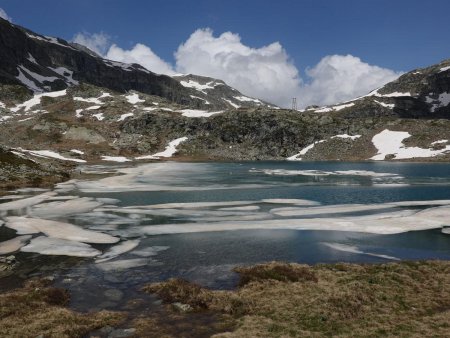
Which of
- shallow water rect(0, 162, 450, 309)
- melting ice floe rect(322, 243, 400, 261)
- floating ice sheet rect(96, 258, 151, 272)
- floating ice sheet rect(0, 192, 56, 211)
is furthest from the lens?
floating ice sheet rect(0, 192, 56, 211)

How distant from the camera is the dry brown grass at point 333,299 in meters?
19.5

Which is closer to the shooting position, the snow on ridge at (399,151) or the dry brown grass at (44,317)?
the dry brown grass at (44,317)

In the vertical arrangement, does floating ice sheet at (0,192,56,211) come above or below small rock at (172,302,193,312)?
above

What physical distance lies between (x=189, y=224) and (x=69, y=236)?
12742mm

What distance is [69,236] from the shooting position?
39.6 m

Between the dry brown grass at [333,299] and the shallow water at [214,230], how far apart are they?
2656 millimetres

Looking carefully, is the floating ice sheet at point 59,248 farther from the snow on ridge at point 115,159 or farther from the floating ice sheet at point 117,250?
the snow on ridge at point 115,159

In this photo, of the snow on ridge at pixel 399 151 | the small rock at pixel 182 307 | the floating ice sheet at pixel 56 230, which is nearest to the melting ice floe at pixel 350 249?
the small rock at pixel 182 307

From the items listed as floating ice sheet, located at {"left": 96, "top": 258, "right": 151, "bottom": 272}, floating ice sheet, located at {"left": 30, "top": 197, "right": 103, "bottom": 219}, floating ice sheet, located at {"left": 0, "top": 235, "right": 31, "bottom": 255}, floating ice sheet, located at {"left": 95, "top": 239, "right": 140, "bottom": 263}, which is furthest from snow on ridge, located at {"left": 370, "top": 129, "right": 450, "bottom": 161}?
floating ice sheet, located at {"left": 0, "top": 235, "right": 31, "bottom": 255}

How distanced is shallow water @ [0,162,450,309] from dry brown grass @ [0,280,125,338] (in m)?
1.47

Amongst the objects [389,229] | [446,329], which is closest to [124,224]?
[389,229]

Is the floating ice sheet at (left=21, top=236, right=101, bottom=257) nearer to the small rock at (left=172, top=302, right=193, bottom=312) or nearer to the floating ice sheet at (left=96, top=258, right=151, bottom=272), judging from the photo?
the floating ice sheet at (left=96, top=258, right=151, bottom=272)

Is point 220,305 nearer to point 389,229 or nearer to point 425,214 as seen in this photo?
point 389,229

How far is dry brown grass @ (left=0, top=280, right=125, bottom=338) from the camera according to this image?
19406mm
